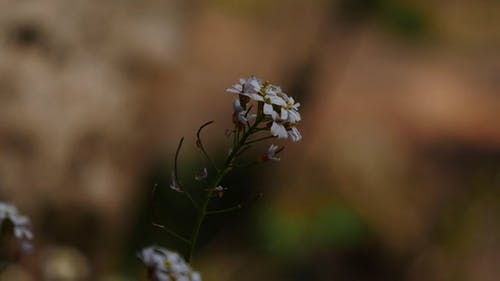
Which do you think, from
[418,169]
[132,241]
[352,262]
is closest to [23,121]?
[132,241]

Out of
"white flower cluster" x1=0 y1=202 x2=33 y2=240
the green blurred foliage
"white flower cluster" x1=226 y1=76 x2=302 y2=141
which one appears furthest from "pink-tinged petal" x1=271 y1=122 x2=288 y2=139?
the green blurred foliage

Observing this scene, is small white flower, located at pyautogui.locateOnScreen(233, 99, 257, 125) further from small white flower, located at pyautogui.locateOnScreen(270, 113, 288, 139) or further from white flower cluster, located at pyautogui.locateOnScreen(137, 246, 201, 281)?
white flower cluster, located at pyautogui.locateOnScreen(137, 246, 201, 281)

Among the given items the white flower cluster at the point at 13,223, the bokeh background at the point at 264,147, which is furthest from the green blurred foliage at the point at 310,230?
the white flower cluster at the point at 13,223

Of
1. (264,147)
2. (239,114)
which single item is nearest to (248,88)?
(239,114)

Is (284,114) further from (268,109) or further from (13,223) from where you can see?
(13,223)

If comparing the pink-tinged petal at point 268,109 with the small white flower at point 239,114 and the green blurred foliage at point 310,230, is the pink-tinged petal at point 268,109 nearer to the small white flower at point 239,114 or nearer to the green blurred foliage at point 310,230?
the small white flower at point 239,114

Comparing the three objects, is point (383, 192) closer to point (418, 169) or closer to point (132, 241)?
point (418, 169)
